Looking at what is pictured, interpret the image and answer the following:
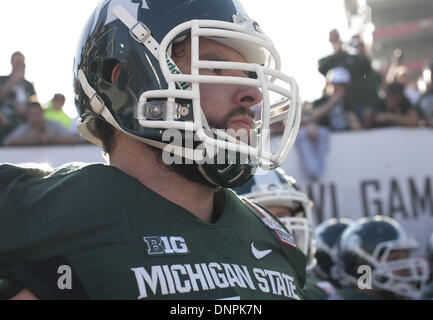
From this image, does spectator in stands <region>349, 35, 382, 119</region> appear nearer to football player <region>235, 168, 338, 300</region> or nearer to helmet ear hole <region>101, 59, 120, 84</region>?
football player <region>235, 168, 338, 300</region>

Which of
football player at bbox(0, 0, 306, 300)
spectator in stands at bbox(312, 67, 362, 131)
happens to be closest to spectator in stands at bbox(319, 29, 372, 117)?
spectator in stands at bbox(312, 67, 362, 131)

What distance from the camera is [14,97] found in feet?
17.7

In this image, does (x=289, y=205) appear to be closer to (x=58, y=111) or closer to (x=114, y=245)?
(x=114, y=245)

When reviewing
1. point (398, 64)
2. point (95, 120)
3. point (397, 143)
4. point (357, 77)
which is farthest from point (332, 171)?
point (95, 120)

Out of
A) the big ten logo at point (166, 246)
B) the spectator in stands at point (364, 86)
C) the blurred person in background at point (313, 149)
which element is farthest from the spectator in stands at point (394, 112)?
the big ten logo at point (166, 246)

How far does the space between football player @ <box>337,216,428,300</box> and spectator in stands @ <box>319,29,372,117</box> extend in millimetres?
2317

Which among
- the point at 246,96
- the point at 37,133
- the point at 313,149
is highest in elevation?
the point at 246,96

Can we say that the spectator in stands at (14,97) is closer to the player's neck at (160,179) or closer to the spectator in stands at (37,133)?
the spectator in stands at (37,133)

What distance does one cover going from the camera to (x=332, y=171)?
19.1 feet

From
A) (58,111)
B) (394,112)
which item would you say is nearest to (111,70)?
(58,111)

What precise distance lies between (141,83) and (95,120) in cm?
25

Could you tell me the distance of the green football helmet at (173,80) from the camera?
1.57 metres

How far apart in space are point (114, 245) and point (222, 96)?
0.52m
